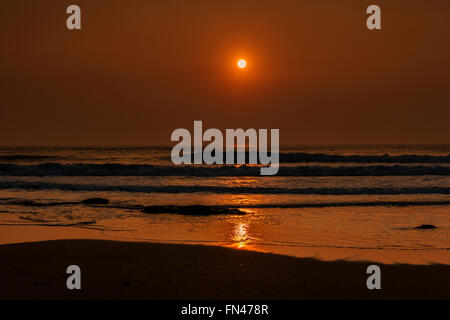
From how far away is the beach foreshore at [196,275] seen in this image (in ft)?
17.9

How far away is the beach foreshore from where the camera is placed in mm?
5453

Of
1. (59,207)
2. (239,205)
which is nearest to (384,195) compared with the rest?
(239,205)

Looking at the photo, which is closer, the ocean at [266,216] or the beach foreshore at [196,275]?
the beach foreshore at [196,275]

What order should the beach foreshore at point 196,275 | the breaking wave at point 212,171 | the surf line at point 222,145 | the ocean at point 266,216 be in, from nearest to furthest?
the beach foreshore at point 196,275
the ocean at point 266,216
the breaking wave at point 212,171
the surf line at point 222,145

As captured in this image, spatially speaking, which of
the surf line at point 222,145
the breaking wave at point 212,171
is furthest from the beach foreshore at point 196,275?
the surf line at point 222,145

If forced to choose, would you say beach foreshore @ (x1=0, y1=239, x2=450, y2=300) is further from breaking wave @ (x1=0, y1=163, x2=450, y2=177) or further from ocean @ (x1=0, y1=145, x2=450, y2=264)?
breaking wave @ (x1=0, y1=163, x2=450, y2=177)

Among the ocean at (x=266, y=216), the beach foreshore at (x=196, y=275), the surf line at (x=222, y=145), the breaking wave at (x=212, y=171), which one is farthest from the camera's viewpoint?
the surf line at (x=222, y=145)

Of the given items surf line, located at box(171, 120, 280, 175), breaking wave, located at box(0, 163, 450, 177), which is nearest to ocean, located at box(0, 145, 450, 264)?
breaking wave, located at box(0, 163, 450, 177)

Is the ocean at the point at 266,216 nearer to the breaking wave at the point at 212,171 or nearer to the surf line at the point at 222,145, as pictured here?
the breaking wave at the point at 212,171

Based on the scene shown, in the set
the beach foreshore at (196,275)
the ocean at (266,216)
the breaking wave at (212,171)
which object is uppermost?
the breaking wave at (212,171)

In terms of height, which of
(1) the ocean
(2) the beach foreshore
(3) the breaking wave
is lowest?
(2) the beach foreshore

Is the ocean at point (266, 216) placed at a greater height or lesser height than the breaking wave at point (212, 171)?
lesser

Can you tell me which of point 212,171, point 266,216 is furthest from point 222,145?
point 266,216
